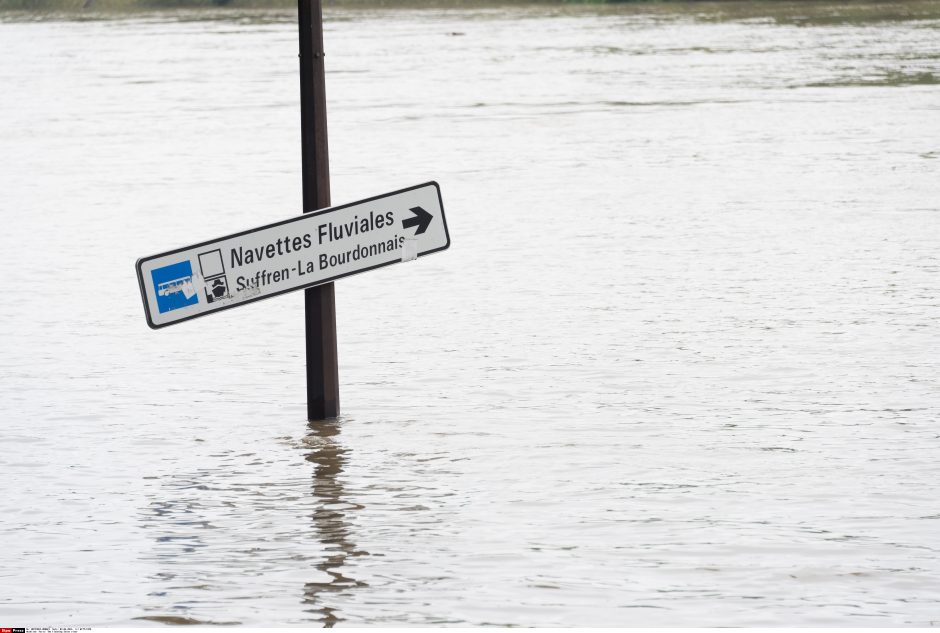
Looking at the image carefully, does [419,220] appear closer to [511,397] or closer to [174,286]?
[174,286]

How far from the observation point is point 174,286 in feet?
28.3

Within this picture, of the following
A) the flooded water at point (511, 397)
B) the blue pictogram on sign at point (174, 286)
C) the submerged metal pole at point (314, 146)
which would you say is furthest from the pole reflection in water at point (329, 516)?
the blue pictogram on sign at point (174, 286)

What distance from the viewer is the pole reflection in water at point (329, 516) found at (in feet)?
22.4

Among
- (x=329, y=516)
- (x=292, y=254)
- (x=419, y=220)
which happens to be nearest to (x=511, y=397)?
(x=419, y=220)

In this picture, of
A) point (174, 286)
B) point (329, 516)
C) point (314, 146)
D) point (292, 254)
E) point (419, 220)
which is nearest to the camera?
point (329, 516)

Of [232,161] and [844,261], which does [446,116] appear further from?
[844,261]

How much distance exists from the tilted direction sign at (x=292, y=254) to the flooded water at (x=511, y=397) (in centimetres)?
86

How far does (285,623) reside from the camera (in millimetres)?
6465

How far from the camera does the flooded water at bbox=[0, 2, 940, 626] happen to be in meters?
7.02

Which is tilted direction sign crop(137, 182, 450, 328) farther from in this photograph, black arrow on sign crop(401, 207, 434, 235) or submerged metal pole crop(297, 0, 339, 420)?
submerged metal pole crop(297, 0, 339, 420)

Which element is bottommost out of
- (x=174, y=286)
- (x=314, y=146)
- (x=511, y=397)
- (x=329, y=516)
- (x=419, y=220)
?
(x=511, y=397)

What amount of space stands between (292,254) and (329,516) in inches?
61.1

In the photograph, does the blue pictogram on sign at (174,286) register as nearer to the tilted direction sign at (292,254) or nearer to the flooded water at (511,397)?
the tilted direction sign at (292,254)

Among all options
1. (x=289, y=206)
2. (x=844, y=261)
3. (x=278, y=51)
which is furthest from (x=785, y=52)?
(x=844, y=261)
